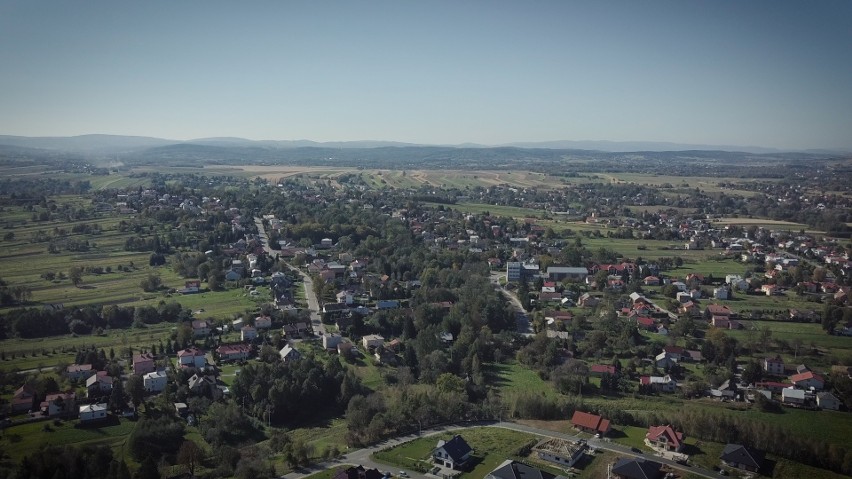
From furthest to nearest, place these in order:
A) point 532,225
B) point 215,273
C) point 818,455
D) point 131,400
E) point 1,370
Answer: point 532,225 → point 215,273 → point 1,370 → point 131,400 → point 818,455

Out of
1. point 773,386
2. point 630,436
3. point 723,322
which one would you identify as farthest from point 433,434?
point 723,322

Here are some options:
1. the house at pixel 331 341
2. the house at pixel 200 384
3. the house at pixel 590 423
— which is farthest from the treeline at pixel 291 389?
the house at pixel 590 423

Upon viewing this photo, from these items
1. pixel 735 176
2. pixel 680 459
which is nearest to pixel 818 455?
pixel 680 459

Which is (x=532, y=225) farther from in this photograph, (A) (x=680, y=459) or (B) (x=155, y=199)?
(A) (x=680, y=459)

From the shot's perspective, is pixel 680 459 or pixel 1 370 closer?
pixel 680 459

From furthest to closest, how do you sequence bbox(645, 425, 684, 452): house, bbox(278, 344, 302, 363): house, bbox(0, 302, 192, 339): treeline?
1. bbox(0, 302, 192, 339): treeline
2. bbox(278, 344, 302, 363): house
3. bbox(645, 425, 684, 452): house

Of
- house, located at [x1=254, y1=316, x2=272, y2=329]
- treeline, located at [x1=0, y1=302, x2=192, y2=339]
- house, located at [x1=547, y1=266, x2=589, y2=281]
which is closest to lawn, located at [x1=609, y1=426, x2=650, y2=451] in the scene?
house, located at [x1=254, y1=316, x2=272, y2=329]

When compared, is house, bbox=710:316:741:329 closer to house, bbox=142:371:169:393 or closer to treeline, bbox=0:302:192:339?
house, bbox=142:371:169:393
